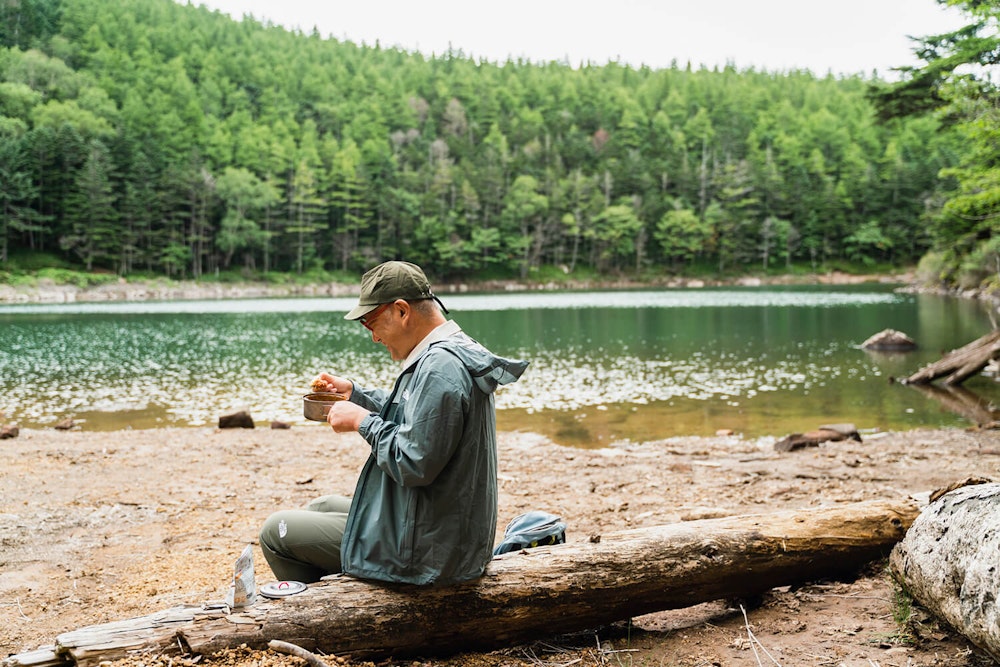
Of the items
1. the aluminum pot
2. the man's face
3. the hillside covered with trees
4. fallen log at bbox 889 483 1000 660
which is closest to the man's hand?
the aluminum pot

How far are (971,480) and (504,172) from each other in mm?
116513

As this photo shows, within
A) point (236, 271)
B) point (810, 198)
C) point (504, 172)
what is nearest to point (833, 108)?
point (810, 198)

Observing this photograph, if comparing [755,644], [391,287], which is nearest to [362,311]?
[391,287]

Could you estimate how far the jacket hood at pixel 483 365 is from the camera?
113 inches

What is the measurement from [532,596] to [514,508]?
11.3ft

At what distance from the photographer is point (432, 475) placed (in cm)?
278

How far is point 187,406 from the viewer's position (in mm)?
16000

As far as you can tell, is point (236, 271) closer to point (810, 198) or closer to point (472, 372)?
point (810, 198)

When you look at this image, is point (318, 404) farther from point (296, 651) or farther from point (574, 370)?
point (574, 370)

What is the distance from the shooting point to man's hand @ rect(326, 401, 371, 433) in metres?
2.99

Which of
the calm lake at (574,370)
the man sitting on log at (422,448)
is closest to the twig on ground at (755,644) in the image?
the man sitting on log at (422,448)

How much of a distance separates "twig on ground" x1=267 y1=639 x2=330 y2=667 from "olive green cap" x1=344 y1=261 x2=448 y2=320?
56.4 inches

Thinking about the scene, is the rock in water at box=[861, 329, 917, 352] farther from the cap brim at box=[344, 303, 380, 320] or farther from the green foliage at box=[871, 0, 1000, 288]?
the cap brim at box=[344, 303, 380, 320]

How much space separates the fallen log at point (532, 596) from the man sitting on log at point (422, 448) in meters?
0.16
